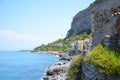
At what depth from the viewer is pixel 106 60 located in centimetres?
1516

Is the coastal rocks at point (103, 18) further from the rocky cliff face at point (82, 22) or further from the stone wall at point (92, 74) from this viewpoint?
the rocky cliff face at point (82, 22)

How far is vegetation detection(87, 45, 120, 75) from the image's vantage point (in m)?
14.8

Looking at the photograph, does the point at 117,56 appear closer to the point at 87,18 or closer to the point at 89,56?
the point at 89,56

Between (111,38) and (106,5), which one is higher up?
(106,5)

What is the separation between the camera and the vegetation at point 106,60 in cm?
1476

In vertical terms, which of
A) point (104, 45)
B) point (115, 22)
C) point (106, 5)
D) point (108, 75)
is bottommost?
point (108, 75)

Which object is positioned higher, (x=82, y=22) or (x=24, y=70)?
(x=82, y=22)

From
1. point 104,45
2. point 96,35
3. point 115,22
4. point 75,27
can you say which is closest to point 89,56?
point 104,45

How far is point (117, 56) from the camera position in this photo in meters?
15.2

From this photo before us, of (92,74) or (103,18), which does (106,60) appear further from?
(103,18)

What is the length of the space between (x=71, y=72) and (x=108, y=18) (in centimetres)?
406

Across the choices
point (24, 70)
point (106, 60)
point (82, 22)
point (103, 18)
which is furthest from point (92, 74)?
point (82, 22)

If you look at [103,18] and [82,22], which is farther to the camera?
[82,22]

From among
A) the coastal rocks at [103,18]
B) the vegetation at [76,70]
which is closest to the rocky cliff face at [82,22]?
the coastal rocks at [103,18]
